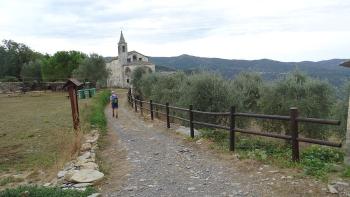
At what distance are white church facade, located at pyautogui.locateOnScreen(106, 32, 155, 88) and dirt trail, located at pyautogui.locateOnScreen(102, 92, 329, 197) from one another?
3392 inches

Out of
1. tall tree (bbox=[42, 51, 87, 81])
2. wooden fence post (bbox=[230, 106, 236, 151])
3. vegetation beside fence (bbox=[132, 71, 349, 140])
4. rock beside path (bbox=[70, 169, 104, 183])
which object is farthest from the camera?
tall tree (bbox=[42, 51, 87, 81])

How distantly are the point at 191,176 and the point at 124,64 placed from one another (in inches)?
3737

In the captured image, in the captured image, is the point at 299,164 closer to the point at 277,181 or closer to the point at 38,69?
the point at 277,181

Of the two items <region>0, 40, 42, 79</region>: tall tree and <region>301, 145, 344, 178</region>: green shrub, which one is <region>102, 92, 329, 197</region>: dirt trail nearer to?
<region>301, 145, 344, 178</region>: green shrub

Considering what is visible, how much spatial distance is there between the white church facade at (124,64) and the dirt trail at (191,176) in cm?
8614

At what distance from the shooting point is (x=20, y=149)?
15.4 metres

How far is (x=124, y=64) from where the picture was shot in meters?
102

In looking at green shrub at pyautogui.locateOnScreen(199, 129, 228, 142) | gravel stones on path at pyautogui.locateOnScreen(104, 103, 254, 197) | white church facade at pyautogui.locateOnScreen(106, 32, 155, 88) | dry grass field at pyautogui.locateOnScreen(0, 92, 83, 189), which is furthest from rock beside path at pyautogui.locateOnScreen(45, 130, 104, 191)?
white church facade at pyautogui.locateOnScreen(106, 32, 155, 88)

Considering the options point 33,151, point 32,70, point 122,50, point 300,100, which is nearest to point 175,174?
point 33,151

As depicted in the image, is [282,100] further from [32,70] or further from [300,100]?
[32,70]

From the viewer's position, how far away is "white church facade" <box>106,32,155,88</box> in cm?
10075

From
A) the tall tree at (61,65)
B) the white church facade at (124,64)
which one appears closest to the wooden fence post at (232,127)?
the tall tree at (61,65)

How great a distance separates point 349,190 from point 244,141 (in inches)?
215

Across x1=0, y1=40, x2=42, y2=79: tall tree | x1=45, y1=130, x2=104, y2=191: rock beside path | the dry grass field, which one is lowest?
the dry grass field
